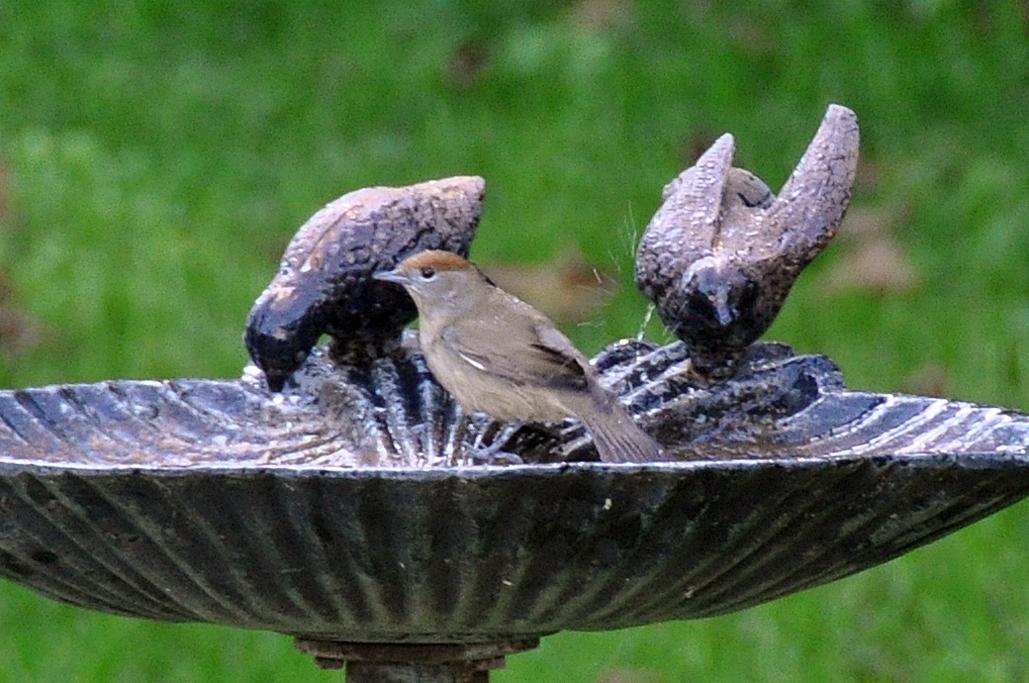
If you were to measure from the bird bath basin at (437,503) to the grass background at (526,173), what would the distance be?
6.70 ft

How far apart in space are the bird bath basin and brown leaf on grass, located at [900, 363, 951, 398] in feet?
9.69

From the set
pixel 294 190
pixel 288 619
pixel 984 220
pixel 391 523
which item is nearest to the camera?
pixel 391 523

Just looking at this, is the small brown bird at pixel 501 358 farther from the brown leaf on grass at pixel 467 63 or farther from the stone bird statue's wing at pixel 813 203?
the brown leaf on grass at pixel 467 63

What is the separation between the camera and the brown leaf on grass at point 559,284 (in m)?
7.54

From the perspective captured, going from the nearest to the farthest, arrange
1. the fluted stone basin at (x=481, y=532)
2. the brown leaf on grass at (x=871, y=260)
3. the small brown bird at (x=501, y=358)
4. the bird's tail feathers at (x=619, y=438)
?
the fluted stone basin at (x=481, y=532), the bird's tail feathers at (x=619, y=438), the small brown bird at (x=501, y=358), the brown leaf on grass at (x=871, y=260)

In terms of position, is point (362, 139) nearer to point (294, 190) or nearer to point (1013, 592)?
point (294, 190)

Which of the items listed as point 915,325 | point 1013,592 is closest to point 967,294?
point 915,325

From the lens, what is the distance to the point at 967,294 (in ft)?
25.0

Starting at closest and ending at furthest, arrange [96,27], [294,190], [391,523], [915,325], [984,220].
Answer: [391,523] → [915,325] → [984,220] → [294,190] → [96,27]

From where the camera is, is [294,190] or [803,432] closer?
[803,432]

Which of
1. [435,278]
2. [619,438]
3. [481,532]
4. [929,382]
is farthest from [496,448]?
[929,382]

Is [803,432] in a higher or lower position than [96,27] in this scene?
lower

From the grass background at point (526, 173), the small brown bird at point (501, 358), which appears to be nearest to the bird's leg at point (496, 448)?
the small brown bird at point (501, 358)

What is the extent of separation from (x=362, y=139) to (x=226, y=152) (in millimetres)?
550
